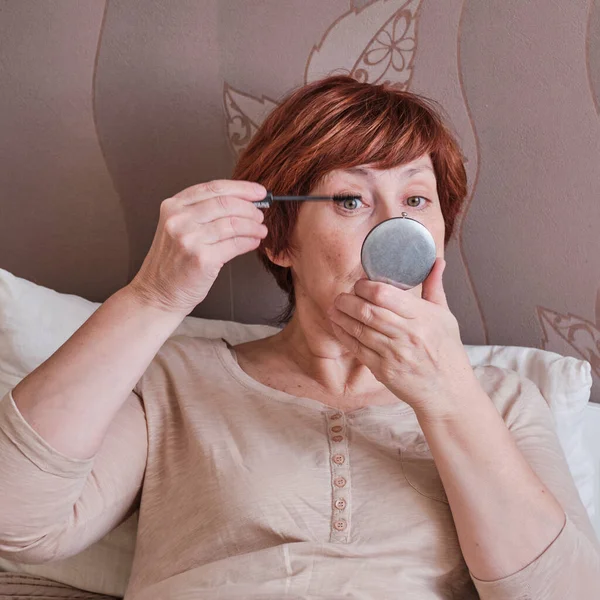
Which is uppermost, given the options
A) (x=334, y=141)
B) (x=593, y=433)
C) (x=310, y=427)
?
(x=334, y=141)

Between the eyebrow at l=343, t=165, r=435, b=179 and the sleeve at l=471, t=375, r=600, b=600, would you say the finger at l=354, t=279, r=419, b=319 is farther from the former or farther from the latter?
the sleeve at l=471, t=375, r=600, b=600

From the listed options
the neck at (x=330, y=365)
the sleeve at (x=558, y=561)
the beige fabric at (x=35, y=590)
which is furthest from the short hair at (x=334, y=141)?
the beige fabric at (x=35, y=590)

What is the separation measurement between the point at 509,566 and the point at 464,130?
2.94ft

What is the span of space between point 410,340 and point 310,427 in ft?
0.96

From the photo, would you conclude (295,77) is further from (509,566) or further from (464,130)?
(509,566)

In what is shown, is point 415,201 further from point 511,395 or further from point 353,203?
point 511,395

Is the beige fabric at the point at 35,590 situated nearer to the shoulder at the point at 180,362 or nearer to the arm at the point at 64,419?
the arm at the point at 64,419

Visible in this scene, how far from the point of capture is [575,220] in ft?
4.85

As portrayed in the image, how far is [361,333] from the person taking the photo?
39.4 inches

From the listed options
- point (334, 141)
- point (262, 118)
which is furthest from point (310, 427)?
point (262, 118)

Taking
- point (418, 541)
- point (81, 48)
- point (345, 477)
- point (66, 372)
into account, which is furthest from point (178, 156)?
point (418, 541)

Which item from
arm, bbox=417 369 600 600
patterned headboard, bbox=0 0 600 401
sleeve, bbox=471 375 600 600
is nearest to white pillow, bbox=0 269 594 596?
patterned headboard, bbox=0 0 600 401

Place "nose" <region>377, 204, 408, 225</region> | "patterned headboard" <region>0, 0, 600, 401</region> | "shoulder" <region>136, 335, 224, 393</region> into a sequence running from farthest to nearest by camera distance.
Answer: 1. "patterned headboard" <region>0, 0, 600, 401</region>
2. "shoulder" <region>136, 335, 224, 393</region>
3. "nose" <region>377, 204, 408, 225</region>

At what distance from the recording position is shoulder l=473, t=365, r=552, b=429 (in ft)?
4.06
